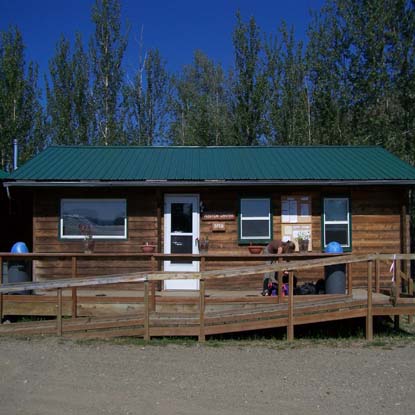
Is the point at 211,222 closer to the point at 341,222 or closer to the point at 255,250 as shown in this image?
the point at 255,250

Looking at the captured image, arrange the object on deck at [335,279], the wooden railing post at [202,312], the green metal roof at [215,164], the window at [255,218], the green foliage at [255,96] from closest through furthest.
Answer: the wooden railing post at [202,312], the object on deck at [335,279], the green metal roof at [215,164], the window at [255,218], the green foliage at [255,96]

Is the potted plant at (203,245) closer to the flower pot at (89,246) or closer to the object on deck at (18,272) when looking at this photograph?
the flower pot at (89,246)

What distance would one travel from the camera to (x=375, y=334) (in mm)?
9070

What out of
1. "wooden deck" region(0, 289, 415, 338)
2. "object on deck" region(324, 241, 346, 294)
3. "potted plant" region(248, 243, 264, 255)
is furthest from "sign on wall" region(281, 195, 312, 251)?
"wooden deck" region(0, 289, 415, 338)

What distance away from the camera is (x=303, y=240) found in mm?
11555

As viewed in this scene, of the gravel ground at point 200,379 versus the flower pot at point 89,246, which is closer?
the gravel ground at point 200,379

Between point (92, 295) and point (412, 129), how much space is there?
52.4 ft

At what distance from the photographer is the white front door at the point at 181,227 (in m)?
11.6

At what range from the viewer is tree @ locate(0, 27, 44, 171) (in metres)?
24.4

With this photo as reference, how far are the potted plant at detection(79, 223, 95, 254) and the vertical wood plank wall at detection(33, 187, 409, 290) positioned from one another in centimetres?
20

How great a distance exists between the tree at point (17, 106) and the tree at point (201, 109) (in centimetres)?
772

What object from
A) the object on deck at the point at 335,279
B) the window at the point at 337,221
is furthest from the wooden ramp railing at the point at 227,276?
the window at the point at 337,221

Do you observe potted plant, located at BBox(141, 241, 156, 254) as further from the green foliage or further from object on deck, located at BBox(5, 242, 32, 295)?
the green foliage

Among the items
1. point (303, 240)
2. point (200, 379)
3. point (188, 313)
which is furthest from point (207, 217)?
point (200, 379)
